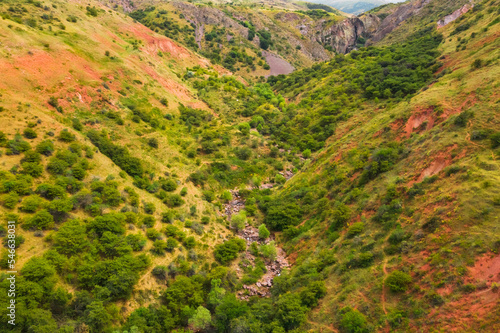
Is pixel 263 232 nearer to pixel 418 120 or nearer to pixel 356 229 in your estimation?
pixel 356 229

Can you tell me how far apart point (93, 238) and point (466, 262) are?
129ft

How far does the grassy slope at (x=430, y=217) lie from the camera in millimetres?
23719

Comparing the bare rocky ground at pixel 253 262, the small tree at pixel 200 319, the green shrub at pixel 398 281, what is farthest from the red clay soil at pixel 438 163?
the small tree at pixel 200 319

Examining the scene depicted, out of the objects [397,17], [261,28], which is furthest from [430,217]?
[397,17]

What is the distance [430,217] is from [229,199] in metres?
34.1

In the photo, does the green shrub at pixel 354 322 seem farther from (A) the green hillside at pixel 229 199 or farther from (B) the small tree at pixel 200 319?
(B) the small tree at pixel 200 319

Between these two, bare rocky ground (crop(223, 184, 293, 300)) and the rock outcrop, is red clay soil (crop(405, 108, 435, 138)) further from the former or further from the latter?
the rock outcrop

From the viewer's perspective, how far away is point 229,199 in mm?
54438

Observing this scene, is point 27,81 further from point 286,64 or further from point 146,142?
point 286,64

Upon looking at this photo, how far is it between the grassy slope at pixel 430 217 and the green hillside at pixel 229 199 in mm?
178

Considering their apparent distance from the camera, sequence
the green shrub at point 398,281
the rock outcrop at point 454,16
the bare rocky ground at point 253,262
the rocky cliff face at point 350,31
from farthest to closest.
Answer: the rocky cliff face at point 350,31 < the rock outcrop at point 454,16 < the bare rocky ground at point 253,262 < the green shrub at point 398,281

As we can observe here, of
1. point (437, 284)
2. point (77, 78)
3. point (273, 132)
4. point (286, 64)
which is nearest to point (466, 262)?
point (437, 284)

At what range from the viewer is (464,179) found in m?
30.4

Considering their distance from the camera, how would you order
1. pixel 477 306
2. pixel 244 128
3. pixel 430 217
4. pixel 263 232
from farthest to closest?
1. pixel 244 128
2. pixel 263 232
3. pixel 430 217
4. pixel 477 306
